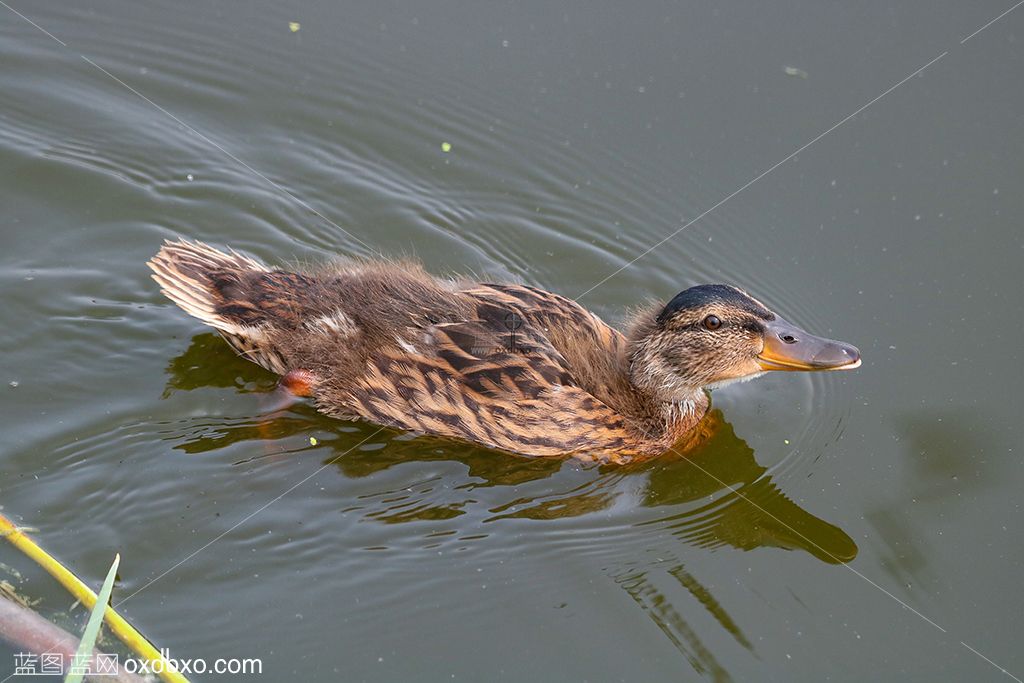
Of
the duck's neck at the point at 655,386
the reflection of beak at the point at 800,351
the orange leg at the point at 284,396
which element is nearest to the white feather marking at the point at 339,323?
the orange leg at the point at 284,396

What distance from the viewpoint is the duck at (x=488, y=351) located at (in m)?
6.32

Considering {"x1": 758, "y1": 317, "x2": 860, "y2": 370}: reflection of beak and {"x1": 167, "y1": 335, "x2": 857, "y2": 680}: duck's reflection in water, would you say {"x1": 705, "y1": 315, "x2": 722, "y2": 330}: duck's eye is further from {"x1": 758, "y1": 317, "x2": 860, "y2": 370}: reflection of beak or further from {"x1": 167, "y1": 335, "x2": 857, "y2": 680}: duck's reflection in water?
{"x1": 167, "y1": 335, "x2": 857, "y2": 680}: duck's reflection in water

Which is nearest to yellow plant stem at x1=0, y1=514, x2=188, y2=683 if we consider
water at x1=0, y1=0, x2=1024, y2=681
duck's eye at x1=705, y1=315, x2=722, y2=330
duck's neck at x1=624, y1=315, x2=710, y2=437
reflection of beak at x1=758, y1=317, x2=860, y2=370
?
water at x1=0, y1=0, x2=1024, y2=681

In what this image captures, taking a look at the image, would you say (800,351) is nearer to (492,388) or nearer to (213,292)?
(492,388)

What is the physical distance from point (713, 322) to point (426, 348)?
155 cm

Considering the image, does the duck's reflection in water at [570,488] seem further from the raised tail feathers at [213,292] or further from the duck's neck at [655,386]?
the raised tail feathers at [213,292]

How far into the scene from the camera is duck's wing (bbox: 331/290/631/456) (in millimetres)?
6297

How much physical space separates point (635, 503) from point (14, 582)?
3.12m

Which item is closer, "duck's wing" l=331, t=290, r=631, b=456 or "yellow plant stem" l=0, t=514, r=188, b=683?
"yellow plant stem" l=0, t=514, r=188, b=683

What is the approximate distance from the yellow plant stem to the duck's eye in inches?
127

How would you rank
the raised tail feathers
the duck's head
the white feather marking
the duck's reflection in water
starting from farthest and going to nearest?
1. the raised tail feathers
2. the white feather marking
3. the duck's head
4. the duck's reflection in water

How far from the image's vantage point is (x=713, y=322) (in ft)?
21.0

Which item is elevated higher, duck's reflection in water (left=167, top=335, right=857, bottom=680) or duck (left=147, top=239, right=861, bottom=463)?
duck (left=147, top=239, right=861, bottom=463)

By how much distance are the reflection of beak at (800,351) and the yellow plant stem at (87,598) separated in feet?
11.1
